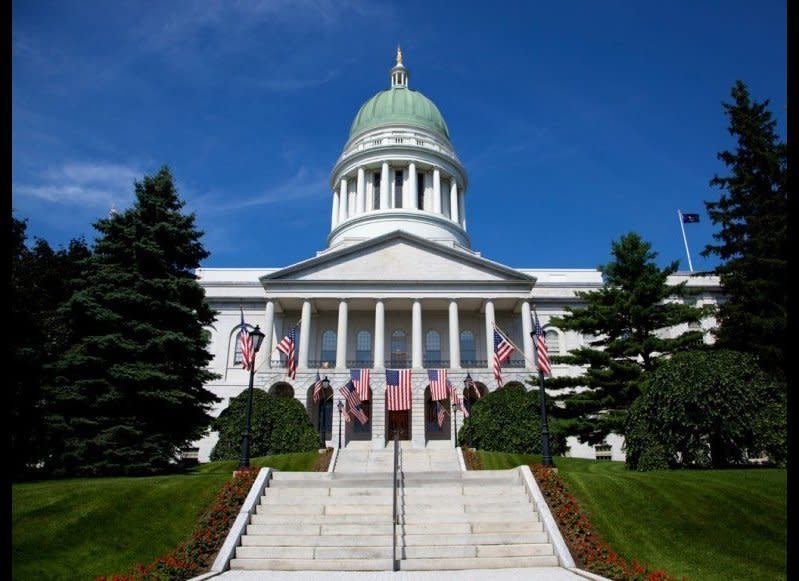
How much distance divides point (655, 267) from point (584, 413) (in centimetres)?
768

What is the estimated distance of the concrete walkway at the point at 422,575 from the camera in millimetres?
9625

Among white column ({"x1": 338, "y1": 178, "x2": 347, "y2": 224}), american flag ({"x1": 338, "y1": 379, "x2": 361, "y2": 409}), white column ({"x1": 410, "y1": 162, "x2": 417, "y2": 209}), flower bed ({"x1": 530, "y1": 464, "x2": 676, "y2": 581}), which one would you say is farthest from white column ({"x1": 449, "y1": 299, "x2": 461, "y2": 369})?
flower bed ({"x1": 530, "y1": 464, "x2": 676, "y2": 581})

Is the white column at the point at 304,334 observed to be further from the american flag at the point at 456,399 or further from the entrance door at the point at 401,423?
the american flag at the point at 456,399

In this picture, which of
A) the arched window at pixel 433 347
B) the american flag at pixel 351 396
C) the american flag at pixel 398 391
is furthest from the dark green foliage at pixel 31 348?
the arched window at pixel 433 347

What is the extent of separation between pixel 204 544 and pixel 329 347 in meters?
28.5

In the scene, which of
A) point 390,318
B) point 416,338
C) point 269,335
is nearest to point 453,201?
point 390,318

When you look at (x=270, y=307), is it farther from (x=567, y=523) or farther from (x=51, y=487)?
(x=567, y=523)

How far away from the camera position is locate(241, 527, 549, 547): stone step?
37.0 feet

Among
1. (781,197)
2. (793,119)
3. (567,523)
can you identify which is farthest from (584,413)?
(793,119)

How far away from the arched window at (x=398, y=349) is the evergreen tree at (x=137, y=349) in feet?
56.7

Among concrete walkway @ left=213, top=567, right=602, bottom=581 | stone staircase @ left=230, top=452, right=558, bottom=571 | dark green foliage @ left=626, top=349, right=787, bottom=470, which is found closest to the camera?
concrete walkway @ left=213, top=567, right=602, bottom=581

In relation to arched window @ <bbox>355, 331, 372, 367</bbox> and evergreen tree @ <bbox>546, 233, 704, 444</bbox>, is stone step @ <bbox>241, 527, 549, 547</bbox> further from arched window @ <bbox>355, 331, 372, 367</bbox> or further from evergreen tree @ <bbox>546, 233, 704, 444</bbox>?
arched window @ <bbox>355, 331, 372, 367</bbox>

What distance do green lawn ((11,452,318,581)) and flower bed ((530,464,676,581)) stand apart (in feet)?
26.0

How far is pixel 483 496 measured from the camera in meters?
13.7
